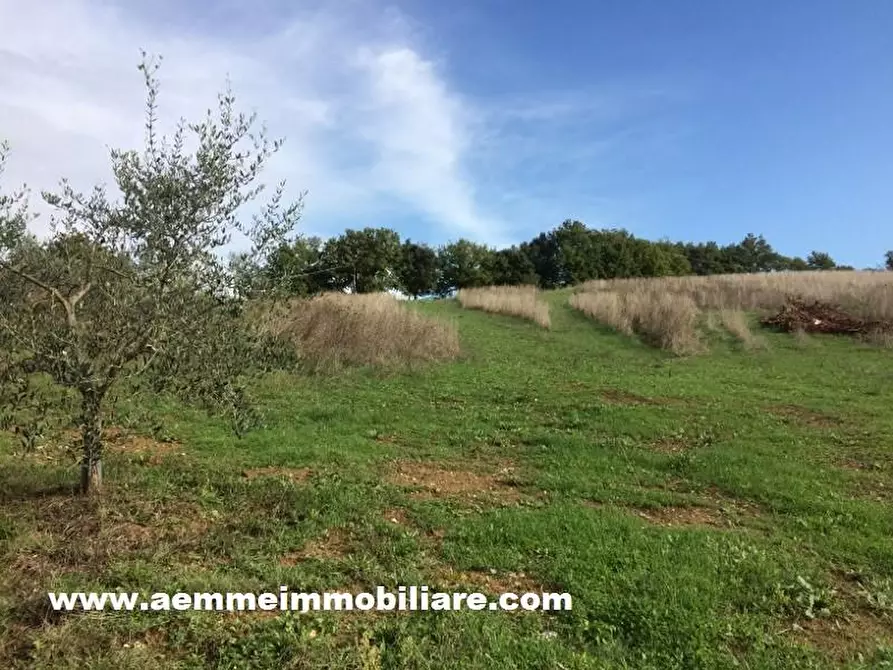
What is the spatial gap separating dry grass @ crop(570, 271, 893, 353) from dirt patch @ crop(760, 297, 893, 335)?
1.95 feet

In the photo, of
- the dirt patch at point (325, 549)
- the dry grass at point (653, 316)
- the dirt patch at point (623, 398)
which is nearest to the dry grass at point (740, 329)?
the dry grass at point (653, 316)

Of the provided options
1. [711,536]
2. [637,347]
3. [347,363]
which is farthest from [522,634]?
[637,347]

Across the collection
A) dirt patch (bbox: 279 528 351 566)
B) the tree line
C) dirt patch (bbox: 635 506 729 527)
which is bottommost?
dirt patch (bbox: 635 506 729 527)

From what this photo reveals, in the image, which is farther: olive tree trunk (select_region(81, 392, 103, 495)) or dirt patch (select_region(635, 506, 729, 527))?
dirt patch (select_region(635, 506, 729, 527))

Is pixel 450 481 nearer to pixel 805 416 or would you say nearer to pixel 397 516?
pixel 397 516

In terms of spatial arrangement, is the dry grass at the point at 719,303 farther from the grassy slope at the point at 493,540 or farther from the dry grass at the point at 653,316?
the grassy slope at the point at 493,540

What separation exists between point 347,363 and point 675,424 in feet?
25.4

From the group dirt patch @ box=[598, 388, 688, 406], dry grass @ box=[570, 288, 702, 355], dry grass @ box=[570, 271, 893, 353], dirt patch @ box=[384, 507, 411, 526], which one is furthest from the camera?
dry grass @ box=[570, 271, 893, 353]

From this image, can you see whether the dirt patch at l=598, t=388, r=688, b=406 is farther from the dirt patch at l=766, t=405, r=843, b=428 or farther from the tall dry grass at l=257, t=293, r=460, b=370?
the tall dry grass at l=257, t=293, r=460, b=370

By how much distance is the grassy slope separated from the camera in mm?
3295

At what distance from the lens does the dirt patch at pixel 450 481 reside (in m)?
5.87

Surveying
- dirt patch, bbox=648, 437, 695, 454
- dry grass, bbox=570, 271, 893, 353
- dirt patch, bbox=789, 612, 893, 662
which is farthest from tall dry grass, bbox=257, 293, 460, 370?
dirt patch, bbox=789, 612, 893, 662

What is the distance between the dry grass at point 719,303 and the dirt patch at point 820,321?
0.59 m

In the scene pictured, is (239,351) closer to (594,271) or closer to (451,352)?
(451,352)
